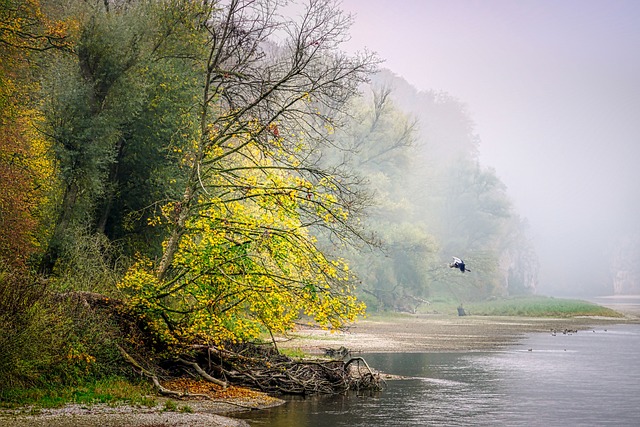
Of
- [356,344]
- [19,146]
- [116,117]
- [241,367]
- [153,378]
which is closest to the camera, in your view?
[153,378]

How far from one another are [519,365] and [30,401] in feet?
78.7

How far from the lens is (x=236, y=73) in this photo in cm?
2427

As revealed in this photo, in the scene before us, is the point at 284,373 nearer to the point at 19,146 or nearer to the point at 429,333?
the point at 19,146

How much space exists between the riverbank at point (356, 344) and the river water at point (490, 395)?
4.62 feet

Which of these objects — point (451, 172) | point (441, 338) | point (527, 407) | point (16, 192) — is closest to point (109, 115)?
point (16, 192)

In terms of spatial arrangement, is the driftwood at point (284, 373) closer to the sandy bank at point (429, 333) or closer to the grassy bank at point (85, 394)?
the grassy bank at point (85, 394)

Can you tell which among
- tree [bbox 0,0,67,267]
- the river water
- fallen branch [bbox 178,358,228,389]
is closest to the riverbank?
fallen branch [bbox 178,358,228,389]

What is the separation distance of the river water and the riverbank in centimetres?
141

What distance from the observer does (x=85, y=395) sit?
19047 mm

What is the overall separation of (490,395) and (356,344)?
17256 mm

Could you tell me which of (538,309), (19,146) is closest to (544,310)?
(538,309)

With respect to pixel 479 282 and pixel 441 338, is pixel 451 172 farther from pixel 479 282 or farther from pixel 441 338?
pixel 441 338

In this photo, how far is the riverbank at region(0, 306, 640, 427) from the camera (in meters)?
16.9

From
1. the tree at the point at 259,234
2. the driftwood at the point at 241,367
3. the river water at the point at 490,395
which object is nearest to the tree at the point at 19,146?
the driftwood at the point at 241,367
